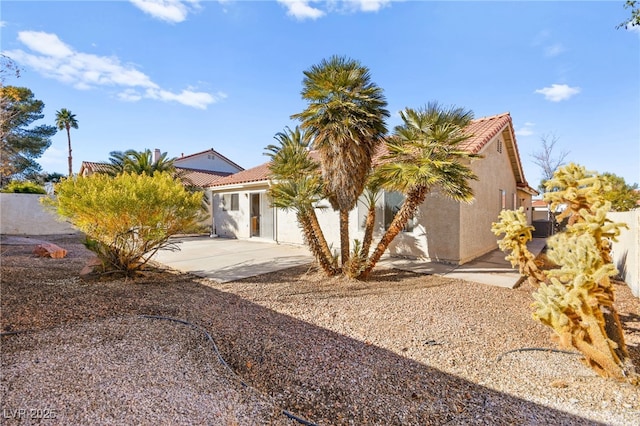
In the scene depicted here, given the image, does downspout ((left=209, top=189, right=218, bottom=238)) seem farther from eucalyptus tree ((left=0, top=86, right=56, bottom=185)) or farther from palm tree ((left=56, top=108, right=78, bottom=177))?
palm tree ((left=56, top=108, right=78, bottom=177))

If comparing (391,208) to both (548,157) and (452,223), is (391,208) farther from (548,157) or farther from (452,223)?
(548,157)

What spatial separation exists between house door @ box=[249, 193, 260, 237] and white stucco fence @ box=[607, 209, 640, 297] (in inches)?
591

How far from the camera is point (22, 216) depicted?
2033 centimetres

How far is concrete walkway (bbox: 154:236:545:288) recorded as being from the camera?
30.1ft

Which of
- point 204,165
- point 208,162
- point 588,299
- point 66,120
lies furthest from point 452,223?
point 66,120

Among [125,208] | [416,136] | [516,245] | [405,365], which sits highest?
[416,136]

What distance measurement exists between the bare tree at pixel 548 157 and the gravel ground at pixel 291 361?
31.9 metres

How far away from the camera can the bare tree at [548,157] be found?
32094 mm

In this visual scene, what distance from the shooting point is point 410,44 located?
12.8 metres

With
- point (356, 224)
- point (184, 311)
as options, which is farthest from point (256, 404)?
point (356, 224)

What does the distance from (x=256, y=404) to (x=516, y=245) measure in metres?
4.53

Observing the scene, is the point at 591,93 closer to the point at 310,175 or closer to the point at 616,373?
the point at 310,175

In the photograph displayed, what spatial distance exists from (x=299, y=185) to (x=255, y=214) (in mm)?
10007

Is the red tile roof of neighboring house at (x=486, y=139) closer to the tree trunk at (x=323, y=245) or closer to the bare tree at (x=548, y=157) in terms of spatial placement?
the tree trunk at (x=323, y=245)
